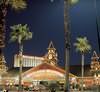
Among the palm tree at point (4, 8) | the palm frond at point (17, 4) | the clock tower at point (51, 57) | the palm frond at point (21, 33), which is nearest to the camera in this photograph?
the palm tree at point (4, 8)

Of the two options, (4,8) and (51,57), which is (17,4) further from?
(51,57)

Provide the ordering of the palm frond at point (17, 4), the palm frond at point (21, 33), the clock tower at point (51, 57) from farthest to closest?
the clock tower at point (51, 57)
the palm frond at point (21, 33)
the palm frond at point (17, 4)

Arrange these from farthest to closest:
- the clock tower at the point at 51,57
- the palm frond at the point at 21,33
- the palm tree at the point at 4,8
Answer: the clock tower at the point at 51,57
the palm frond at the point at 21,33
the palm tree at the point at 4,8

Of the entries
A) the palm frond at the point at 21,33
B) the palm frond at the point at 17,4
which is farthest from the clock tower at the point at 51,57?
the palm frond at the point at 17,4

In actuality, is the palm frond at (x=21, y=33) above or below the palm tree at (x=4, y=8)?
above

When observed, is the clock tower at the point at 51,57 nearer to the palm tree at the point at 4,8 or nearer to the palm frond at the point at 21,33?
the palm frond at the point at 21,33

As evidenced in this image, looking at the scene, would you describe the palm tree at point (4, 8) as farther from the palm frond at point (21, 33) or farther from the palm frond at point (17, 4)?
the palm frond at point (21, 33)

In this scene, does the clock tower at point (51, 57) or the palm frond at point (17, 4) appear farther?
the clock tower at point (51, 57)

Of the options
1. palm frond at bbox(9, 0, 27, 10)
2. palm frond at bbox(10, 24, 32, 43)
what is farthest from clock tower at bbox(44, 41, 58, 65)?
palm frond at bbox(9, 0, 27, 10)

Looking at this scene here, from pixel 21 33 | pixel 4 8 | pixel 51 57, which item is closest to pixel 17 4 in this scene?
pixel 4 8

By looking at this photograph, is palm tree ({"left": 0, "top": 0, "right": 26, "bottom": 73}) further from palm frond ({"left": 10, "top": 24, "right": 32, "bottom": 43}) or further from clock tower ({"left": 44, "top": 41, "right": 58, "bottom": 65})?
clock tower ({"left": 44, "top": 41, "right": 58, "bottom": 65})

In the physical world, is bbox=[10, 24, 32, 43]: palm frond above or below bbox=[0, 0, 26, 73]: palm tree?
above

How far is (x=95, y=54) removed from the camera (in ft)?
474

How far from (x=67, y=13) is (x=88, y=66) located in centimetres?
10897
